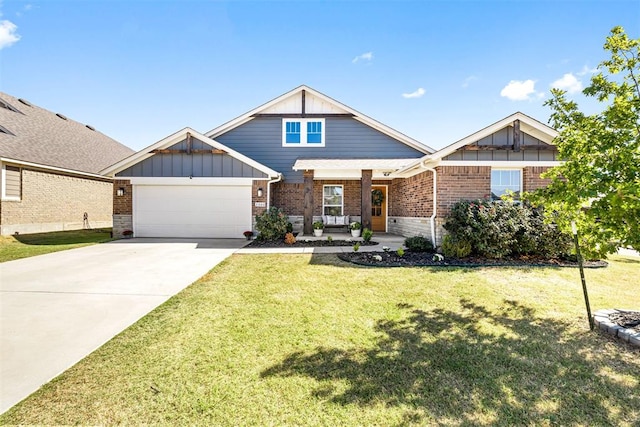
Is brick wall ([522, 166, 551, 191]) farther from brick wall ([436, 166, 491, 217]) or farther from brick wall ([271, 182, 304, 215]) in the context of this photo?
brick wall ([271, 182, 304, 215])

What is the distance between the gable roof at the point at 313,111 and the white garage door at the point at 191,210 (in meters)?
3.76

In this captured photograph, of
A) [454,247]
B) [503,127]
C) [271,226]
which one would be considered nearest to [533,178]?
[503,127]

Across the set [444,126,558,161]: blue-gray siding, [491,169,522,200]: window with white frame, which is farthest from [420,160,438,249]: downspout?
[491,169,522,200]: window with white frame

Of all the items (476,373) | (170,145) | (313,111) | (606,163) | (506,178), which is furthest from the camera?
(313,111)

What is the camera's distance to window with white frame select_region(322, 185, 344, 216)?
14914 millimetres

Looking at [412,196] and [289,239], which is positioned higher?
[412,196]

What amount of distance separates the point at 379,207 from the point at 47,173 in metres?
17.2

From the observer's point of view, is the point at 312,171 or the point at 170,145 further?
the point at 170,145

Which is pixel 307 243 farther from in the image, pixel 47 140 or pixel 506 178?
pixel 47 140

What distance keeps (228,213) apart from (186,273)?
6481 millimetres

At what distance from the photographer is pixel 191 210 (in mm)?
12703

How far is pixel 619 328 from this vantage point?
3.66 metres

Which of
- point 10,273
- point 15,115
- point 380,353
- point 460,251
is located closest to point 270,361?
point 380,353

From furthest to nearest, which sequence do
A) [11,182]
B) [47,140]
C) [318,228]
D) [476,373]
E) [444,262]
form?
1. [47,140]
2. [11,182]
3. [318,228]
4. [444,262]
5. [476,373]
